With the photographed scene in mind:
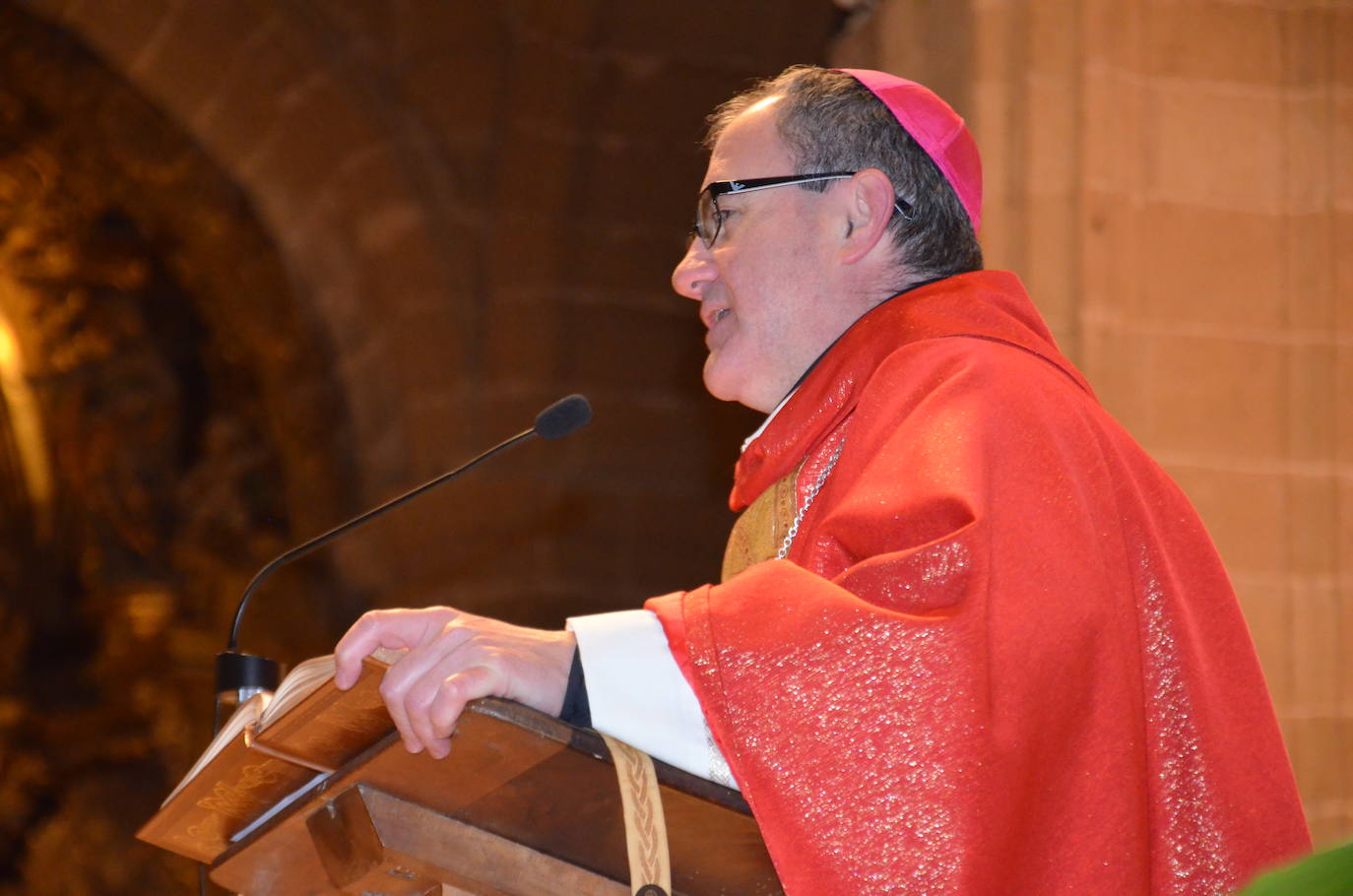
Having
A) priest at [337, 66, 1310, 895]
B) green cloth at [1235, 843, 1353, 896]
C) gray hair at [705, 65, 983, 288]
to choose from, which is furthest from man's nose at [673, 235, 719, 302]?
green cloth at [1235, 843, 1353, 896]

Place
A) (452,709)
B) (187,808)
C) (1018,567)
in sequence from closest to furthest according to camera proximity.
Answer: (452,709), (1018,567), (187,808)

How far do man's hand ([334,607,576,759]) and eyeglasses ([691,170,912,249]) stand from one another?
960 millimetres

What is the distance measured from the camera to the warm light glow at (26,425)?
5156 millimetres

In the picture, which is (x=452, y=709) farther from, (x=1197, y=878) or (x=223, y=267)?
(x=223, y=267)

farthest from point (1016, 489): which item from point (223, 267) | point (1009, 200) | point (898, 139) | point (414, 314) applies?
point (223, 267)

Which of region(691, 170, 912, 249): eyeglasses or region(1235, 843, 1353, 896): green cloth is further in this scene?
region(691, 170, 912, 249): eyeglasses

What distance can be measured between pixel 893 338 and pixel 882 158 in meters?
0.39

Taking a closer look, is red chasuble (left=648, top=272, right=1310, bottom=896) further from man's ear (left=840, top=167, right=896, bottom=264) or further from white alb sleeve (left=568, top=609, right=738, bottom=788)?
man's ear (left=840, top=167, right=896, bottom=264)

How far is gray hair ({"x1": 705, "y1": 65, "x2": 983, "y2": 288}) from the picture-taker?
234cm

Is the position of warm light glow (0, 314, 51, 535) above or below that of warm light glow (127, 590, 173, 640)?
above

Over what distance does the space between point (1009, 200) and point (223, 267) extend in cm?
263

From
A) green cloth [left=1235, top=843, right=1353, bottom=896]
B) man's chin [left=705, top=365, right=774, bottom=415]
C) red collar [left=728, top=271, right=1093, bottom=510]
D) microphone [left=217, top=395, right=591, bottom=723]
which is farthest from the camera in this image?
man's chin [left=705, top=365, right=774, bottom=415]

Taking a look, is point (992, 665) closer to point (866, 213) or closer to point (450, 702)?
point (450, 702)

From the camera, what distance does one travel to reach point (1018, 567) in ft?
5.34
